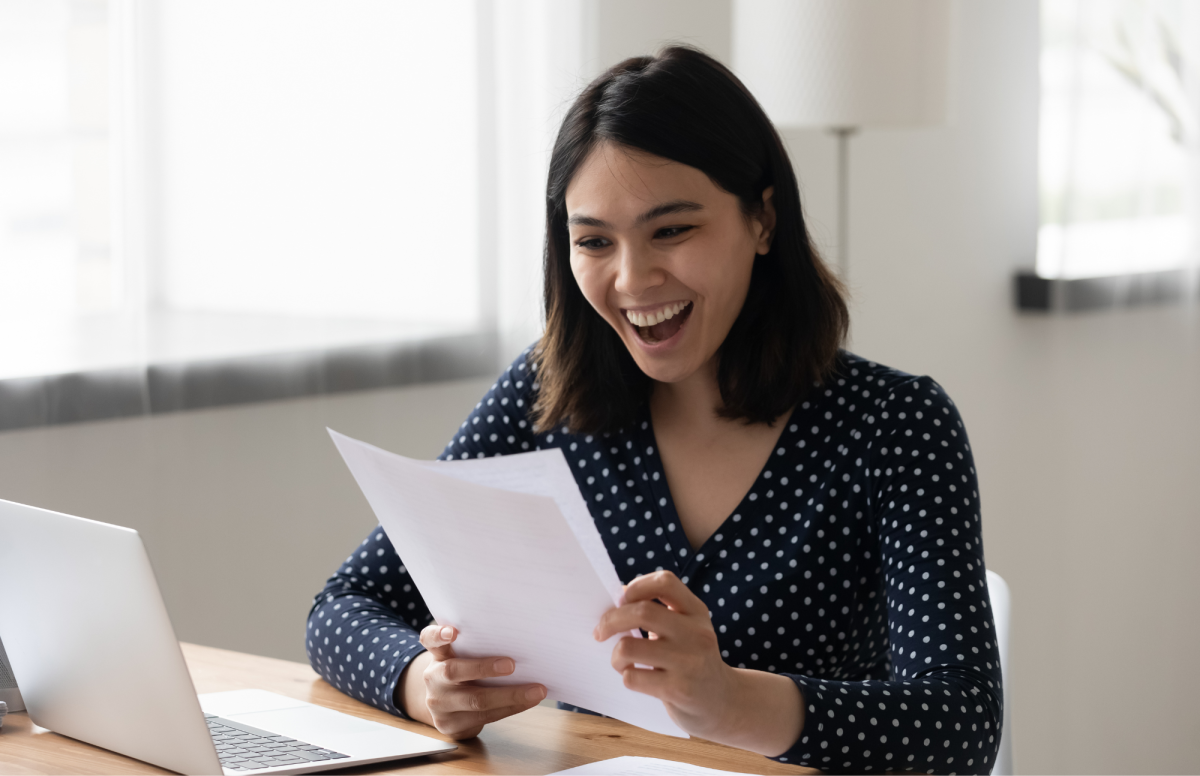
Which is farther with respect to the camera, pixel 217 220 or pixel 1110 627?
pixel 1110 627

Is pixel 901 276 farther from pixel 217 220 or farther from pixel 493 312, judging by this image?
pixel 217 220

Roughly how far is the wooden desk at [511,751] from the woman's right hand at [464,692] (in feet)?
0.08

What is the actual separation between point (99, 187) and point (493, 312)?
2.55ft

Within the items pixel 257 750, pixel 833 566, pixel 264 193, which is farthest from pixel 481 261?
pixel 257 750

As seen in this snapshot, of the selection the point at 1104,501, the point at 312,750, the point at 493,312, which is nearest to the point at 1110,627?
the point at 1104,501

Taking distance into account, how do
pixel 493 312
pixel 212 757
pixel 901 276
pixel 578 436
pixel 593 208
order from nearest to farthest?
1. pixel 212 757
2. pixel 593 208
3. pixel 578 436
4. pixel 493 312
5. pixel 901 276

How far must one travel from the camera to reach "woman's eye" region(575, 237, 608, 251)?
139cm

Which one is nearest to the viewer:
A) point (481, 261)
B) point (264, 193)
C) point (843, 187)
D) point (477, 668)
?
point (477, 668)

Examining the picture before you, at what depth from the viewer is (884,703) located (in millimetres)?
1103

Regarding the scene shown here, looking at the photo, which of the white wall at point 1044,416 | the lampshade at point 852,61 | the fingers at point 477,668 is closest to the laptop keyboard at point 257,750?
the fingers at point 477,668

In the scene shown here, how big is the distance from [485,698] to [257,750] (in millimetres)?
198

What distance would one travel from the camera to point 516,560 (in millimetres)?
965

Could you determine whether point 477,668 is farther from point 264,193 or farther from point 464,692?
point 264,193

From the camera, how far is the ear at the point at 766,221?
1.44 meters
